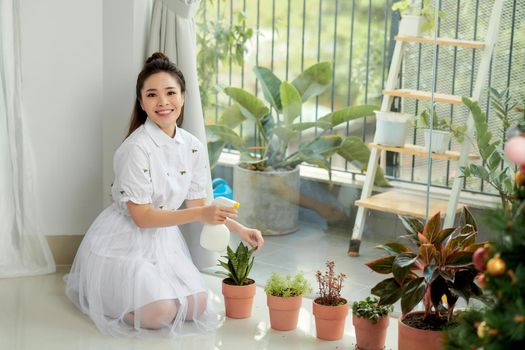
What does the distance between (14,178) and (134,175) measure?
2.33 feet

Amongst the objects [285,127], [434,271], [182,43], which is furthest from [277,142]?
[434,271]

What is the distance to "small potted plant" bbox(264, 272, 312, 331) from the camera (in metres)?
3.25

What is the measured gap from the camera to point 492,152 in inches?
125

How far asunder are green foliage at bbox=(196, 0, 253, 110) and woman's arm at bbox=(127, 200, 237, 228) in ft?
3.06

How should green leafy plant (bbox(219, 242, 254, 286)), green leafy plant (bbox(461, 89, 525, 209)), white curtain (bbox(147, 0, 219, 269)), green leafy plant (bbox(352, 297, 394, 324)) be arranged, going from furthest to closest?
white curtain (bbox(147, 0, 219, 269))
green leafy plant (bbox(219, 242, 254, 286))
green leafy plant (bbox(461, 89, 525, 209))
green leafy plant (bbox(352, 297, 394, 324))

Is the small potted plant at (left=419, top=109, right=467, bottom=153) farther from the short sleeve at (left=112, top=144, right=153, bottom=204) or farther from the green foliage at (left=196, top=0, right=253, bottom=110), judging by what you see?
the short sleeve at (left=112, top=144, right=153, bottom=204)

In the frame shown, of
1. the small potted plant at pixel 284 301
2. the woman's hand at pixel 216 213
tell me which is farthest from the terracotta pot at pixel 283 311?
the woman's hand at pixel 216 213

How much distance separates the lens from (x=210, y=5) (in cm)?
397

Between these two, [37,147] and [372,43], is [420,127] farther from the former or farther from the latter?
[37,147]

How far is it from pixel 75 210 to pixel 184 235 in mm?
519

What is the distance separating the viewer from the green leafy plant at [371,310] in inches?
119

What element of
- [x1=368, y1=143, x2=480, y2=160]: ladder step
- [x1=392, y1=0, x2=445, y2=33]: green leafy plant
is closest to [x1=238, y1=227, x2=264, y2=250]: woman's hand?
[x1=368, y1=143, x2=480, y2=160]: ladder step

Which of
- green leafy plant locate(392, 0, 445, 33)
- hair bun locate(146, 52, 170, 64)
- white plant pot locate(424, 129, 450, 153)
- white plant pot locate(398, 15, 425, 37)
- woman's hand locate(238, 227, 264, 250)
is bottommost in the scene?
woman's hand locate(238, 227, 264, 250)

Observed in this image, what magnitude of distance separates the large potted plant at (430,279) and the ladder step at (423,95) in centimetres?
56
